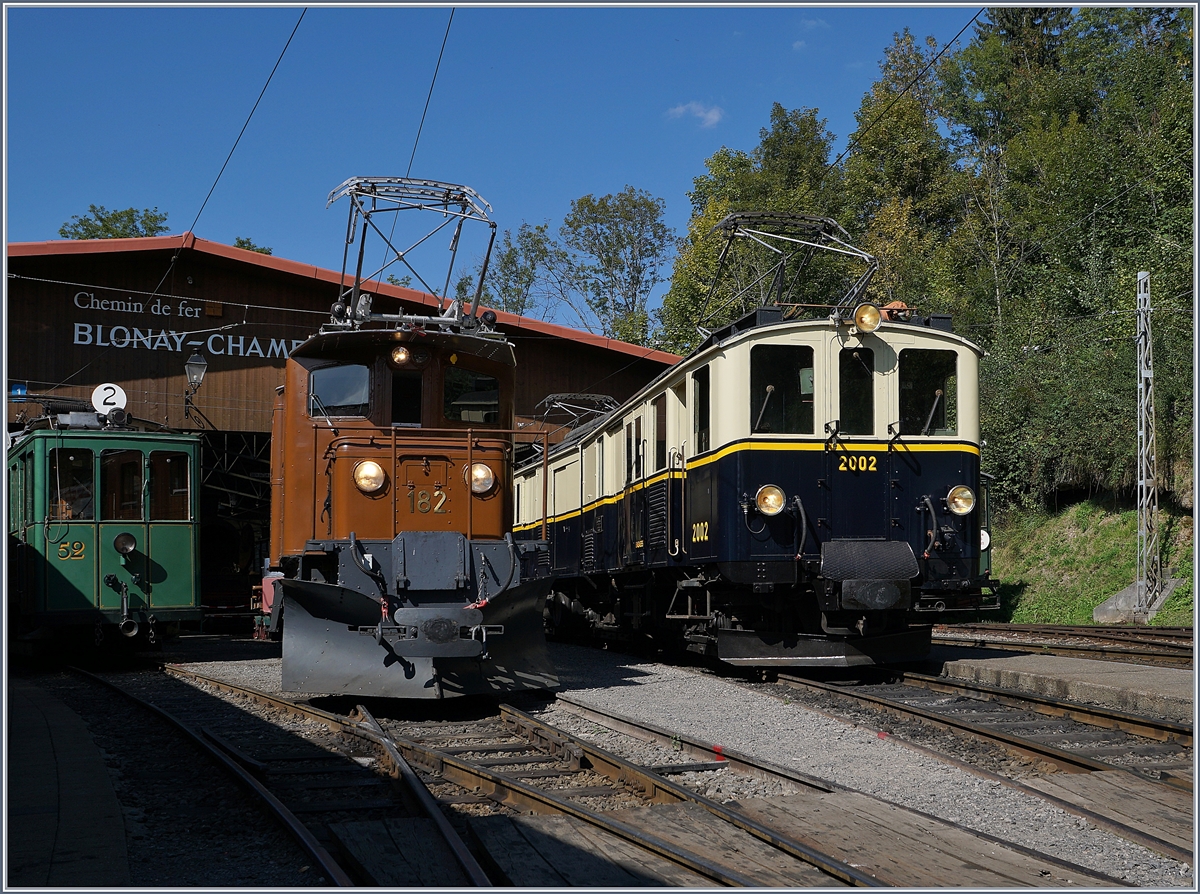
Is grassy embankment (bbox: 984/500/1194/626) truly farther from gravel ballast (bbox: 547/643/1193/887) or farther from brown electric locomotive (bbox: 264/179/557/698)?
brown electric locomotive (bbox: 264/179/557/698)

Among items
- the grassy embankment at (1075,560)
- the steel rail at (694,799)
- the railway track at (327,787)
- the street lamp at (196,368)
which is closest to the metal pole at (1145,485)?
the grassy embankment at (1075,560)

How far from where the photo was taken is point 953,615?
1014 cm

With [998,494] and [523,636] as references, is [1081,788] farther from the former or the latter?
[998,494]

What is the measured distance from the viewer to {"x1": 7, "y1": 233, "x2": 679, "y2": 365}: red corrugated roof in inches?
804

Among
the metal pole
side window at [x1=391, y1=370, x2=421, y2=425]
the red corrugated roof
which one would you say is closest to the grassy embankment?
the metal pole

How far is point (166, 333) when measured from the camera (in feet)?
73.9

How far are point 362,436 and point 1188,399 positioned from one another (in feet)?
61.0

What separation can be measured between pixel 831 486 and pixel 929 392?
1490mm

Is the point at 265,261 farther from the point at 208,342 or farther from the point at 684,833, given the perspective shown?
the point at 684,833

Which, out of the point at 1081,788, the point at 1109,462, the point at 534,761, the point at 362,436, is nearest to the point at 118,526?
the point at 362,436

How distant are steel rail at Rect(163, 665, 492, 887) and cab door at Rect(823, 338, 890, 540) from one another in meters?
4.72

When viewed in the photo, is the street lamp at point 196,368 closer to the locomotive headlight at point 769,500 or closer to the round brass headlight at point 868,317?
the locomotive headlight at point 769,500

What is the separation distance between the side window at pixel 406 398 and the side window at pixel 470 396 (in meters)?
0.27

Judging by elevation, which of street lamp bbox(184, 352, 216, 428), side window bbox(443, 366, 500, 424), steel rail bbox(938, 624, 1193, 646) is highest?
street lamp bbox(184, 352, 216, 428)
